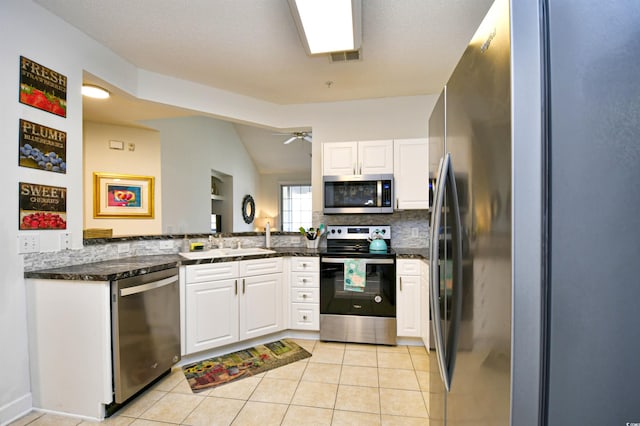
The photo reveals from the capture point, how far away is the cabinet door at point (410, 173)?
9.72 feet

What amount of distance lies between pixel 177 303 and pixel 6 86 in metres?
1.73

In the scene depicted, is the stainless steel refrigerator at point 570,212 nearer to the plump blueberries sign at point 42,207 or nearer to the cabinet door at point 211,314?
the cabinet door at point 211,314

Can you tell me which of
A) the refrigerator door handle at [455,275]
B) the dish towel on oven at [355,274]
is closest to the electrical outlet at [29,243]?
the dish towel on oven at [355,274]

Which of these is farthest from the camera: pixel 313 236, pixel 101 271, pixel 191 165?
pixel 191 165

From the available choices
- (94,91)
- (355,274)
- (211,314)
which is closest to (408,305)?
(355,274)

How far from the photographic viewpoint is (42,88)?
1859mm

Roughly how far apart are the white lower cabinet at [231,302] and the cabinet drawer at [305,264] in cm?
15

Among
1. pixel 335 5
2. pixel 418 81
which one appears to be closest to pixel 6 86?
pixel 335 5

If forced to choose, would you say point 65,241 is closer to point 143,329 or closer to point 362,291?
point 143,329

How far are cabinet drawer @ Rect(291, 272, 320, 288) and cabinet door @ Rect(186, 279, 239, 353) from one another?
0.58m

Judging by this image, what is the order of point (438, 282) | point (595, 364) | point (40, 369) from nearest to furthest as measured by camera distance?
point (595, 364)
point (438, 282)
point (40, 369)

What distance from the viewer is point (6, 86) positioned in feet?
5.53

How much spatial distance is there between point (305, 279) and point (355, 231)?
31.7 inches

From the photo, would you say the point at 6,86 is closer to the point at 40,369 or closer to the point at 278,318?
the point at 40,369
